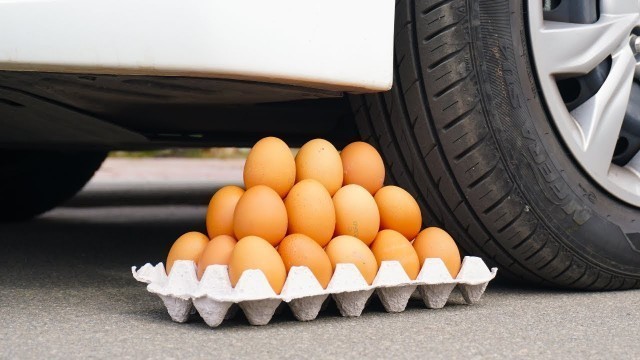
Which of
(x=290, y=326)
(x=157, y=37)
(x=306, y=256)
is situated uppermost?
(x=157, y=37)

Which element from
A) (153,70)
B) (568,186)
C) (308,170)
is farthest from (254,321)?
(568,186)

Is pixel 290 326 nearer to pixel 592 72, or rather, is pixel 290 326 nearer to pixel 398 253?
pixel 398 253

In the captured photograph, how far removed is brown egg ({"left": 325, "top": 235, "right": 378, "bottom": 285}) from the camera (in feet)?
6.44

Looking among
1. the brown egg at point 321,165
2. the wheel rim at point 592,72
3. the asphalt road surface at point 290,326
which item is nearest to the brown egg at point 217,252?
the asphalt road surface at point 290,326

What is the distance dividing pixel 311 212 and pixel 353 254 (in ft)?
0.38

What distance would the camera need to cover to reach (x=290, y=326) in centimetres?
190

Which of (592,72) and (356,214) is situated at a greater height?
(592,72)

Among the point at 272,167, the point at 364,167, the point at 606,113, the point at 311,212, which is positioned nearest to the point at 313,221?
the point at 311,212

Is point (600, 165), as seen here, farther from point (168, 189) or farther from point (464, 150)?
point (168, 189)

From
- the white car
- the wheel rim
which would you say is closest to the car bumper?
the white car

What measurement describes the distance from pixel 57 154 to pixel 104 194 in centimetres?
177

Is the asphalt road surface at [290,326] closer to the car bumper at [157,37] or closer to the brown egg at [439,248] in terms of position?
the brown egg at [439,248]

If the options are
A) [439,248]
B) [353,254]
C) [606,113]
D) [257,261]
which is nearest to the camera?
[257,261]

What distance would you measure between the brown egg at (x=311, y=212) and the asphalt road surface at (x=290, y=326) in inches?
6.8
